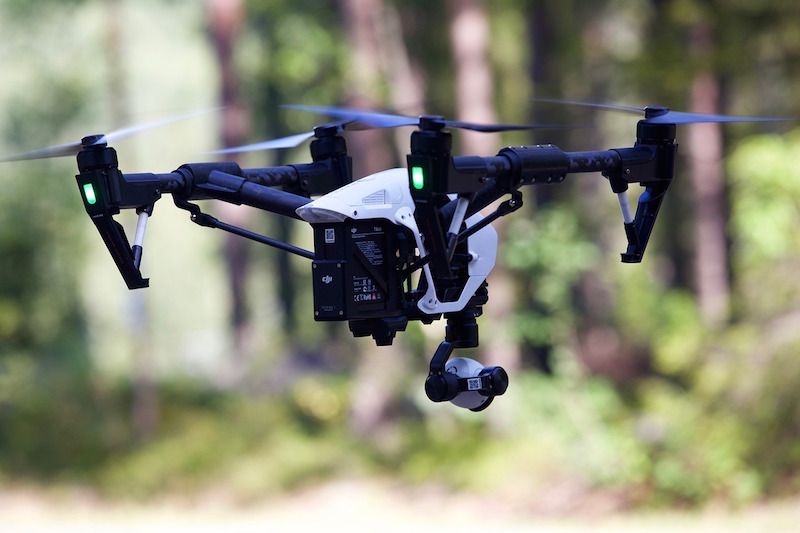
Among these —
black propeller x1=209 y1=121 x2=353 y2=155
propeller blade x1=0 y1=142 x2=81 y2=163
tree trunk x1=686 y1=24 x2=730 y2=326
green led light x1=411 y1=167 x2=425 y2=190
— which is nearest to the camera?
green led light x1=411 y1=167 x2=425 y2=190

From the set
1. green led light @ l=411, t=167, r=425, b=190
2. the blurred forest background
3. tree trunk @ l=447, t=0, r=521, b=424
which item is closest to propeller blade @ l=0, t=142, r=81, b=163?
green led light @ l=411, t=167, r=425, b=190

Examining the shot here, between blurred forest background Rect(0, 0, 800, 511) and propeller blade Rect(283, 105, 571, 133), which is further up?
propeller blade Rect(283, 105, 571, 133)

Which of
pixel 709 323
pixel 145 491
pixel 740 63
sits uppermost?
pixel 740 63

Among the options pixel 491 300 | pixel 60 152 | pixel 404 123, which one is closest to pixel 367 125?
pixel 404 123

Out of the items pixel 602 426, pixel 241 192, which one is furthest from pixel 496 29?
pixel 241 192

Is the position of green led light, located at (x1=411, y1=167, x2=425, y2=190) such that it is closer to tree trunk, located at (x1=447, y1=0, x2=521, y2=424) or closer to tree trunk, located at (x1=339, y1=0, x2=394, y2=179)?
tree trunk, located at (x1=447, y1=0, x2=521, y2=424)

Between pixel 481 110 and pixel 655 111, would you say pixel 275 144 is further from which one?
pixel 481 110

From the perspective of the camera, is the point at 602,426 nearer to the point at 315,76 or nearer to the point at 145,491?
the point at 145,491

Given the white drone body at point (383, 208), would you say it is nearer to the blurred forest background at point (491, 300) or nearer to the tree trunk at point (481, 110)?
the blurred forest background at point (491, 300)
